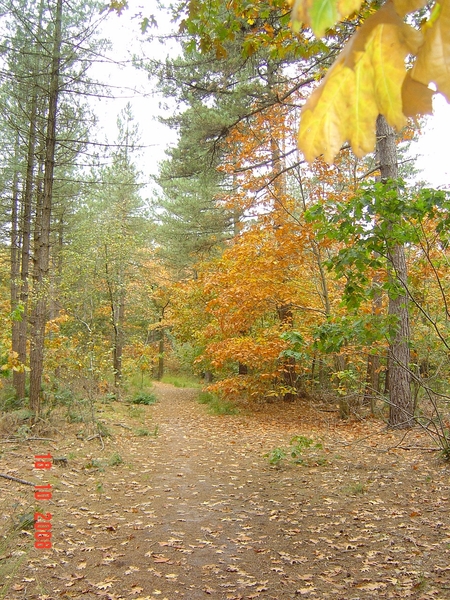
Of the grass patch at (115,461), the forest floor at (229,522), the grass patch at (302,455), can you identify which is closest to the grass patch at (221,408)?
the forest floor at (229,522)

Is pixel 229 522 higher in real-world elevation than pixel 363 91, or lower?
lower

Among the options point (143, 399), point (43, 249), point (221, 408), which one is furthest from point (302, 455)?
point (143, 399)

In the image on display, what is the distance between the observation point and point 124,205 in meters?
21.4

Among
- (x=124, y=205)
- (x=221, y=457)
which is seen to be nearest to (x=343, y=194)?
(x=221, y=457)

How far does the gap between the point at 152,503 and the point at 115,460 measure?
1.79m

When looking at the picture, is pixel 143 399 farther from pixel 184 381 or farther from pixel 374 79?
pixel 374 79

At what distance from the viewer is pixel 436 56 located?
71cm

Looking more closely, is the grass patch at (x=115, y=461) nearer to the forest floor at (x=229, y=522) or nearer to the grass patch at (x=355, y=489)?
the forest floor at (x=229, y=522)

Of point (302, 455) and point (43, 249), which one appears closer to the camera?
point (302, 455)

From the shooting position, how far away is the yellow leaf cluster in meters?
0.71

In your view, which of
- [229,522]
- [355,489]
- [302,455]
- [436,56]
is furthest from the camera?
[302,455]

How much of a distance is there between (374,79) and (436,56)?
0.33 ft
